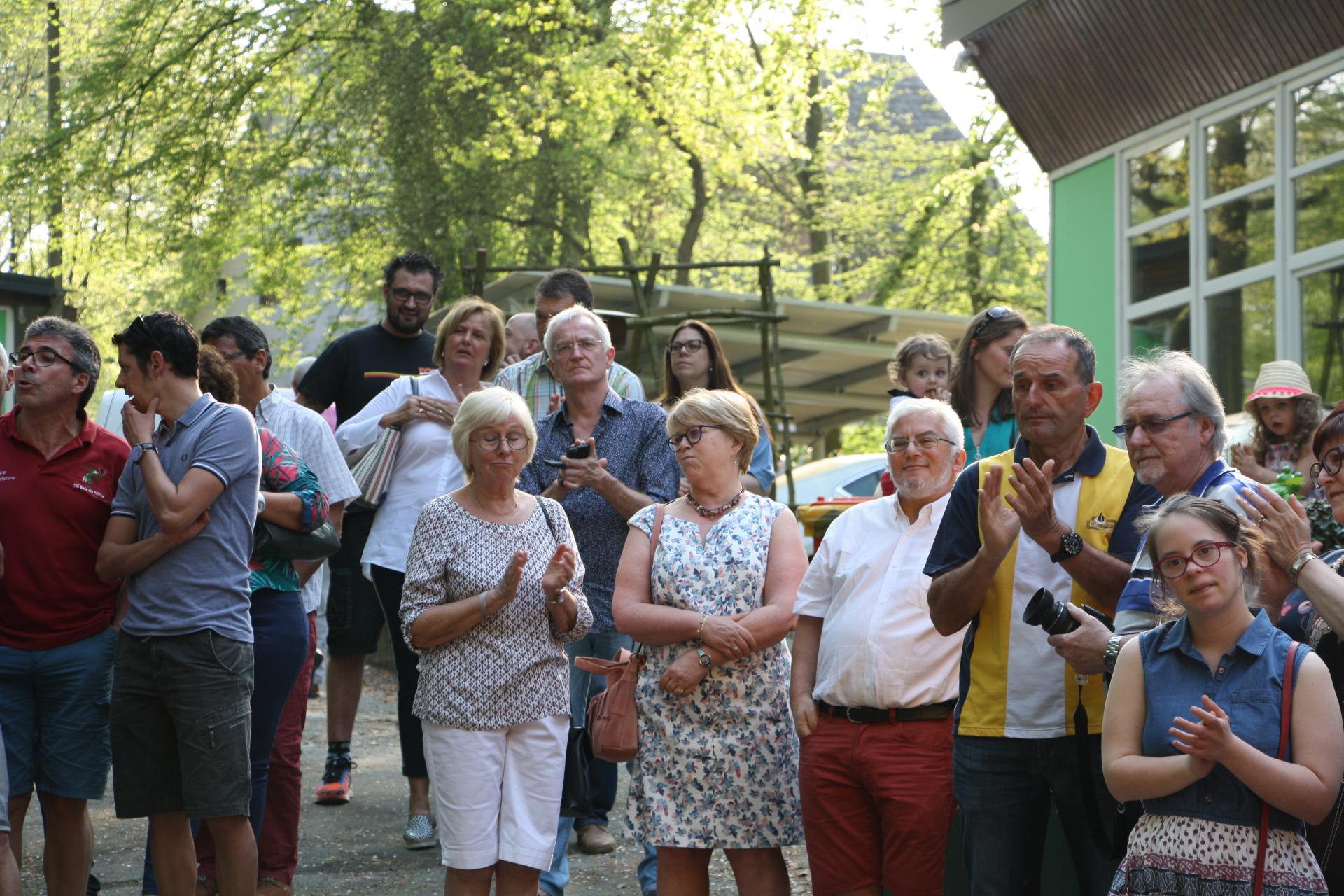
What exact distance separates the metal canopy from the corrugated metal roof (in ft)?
7.30

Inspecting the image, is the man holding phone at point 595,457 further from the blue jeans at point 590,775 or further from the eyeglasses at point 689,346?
the eyeglasses at point 689,346

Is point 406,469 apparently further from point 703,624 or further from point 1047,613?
point 1047,613

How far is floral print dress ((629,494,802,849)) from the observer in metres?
5.20

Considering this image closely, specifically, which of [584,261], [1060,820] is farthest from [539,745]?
[584,261]

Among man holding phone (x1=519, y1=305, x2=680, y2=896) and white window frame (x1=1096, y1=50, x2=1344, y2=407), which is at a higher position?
white window frame (x1=1096, y1=50, x2=1344, y2=407)

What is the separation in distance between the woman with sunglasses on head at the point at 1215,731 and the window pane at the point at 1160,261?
9.56m

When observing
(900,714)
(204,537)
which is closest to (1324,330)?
(900,714)

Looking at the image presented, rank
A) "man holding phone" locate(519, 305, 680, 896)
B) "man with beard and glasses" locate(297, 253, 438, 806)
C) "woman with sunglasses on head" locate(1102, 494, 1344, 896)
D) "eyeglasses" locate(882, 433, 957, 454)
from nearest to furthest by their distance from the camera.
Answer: "woman with sunglasses on head" locate(1102, 494, 1344, 896) < "eyeglasses" locate(882, 433, 957, 454) < "man holding phone" locate(519, 305, 680, 896) < "man with beard and glasses" locate(297, 253, 438, 806)

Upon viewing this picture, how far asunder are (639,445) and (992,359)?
1.46 metres

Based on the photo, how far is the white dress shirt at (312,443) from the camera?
21.5ft

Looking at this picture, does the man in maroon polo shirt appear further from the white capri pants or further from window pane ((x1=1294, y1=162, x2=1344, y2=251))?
window pane ((x1=1294, y1=162, x2=1344, y2=251))

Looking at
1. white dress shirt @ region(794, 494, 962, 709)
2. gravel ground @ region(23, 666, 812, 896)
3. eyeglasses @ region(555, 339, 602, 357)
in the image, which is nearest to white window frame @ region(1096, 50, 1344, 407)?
gravel ground @ region(23, 666, 812, 896)

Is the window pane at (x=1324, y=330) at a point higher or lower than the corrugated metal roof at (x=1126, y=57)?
lower

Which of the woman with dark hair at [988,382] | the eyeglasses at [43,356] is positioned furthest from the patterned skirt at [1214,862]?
the eyeglasses at [43,356]
